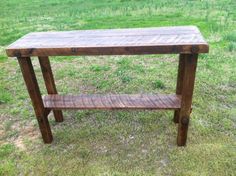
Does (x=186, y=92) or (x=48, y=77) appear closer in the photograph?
(x=186, y=92)

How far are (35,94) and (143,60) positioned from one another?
9.17ft

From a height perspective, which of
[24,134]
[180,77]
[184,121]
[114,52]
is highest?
[114,52]

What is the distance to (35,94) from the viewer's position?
115 inches

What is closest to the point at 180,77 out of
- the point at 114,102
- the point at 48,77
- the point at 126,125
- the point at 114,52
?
the point at 114,102

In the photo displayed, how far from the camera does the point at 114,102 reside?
3133 mm

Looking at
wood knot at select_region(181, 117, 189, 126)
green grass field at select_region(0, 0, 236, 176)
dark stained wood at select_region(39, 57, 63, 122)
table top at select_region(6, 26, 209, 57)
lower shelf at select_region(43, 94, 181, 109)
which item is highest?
table top at select_region(6, 26, 209, 57)

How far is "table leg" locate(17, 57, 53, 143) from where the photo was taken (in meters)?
2.76

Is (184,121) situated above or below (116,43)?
below

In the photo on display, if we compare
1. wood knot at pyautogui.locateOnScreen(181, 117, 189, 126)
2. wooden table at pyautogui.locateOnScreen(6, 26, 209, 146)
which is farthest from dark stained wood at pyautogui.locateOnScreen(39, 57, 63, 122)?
wood knot at pyautogui.locateOnScreen(181, 117, 189, 126)

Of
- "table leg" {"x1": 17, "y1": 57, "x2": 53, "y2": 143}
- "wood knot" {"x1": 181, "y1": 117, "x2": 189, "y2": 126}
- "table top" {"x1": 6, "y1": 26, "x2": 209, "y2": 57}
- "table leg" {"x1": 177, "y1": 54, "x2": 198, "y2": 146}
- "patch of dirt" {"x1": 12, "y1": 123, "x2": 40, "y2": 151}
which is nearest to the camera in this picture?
"table top" {"x1": 6, "y1": 26, "x2": 209, "y2": 57}

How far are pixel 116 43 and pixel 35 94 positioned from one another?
3.34 ft

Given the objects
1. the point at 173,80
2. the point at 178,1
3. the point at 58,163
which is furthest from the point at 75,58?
the point at 178,1

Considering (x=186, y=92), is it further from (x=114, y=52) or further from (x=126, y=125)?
(x=126, y=125)

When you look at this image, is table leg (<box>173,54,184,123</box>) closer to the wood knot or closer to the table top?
the table top
